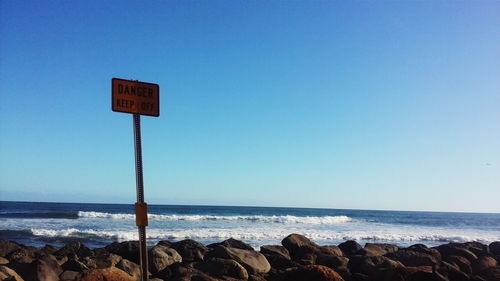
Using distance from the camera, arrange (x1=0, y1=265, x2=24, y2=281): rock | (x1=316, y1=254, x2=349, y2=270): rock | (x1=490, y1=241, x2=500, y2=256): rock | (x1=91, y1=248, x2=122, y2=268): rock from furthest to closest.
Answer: (x1=490, y1=241, x2=500, y2=256): rock, (x1=316, y1=254, x2=349, y2=270): rock, (x1=91, y1=248, x2=122, y2=268): rock, (x1=0, y1=265, x2=24, y2=281): rock

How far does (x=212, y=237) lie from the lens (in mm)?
22891

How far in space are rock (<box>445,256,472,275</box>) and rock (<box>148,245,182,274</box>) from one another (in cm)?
640

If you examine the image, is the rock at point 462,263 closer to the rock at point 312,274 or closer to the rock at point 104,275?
the rock at point 312,274

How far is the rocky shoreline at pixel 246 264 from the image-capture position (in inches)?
295

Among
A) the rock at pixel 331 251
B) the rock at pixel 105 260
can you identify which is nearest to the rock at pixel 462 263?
the rock at pixel 331 251

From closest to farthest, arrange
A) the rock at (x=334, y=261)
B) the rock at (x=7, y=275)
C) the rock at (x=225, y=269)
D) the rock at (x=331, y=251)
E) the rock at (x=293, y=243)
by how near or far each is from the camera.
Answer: the rock at (x=7, y=275)
the rock at (x=225, y=269)
the rock at (x=334, y=261)
the rock at (x=331, y=251)
the rock at (x=293, y=243)

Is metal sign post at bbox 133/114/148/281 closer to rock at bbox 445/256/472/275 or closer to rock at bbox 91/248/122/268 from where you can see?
rock at bbox 91/248/122/268

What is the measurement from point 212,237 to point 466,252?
1330 centimetres

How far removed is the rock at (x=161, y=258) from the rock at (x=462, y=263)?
6.40m

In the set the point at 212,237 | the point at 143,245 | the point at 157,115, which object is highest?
the point at 157,115

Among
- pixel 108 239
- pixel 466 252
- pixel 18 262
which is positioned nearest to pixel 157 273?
pixel 18 262

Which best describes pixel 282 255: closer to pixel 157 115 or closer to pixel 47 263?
pixel 47 263

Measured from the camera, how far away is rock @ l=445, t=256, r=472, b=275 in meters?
10.6

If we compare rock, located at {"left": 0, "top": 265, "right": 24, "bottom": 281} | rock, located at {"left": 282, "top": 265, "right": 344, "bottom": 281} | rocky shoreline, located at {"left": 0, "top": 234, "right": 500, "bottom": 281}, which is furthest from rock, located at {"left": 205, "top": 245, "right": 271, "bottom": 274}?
rock, located at {"left": 0, "top": 265, "right": 24, "bottom": 281}
